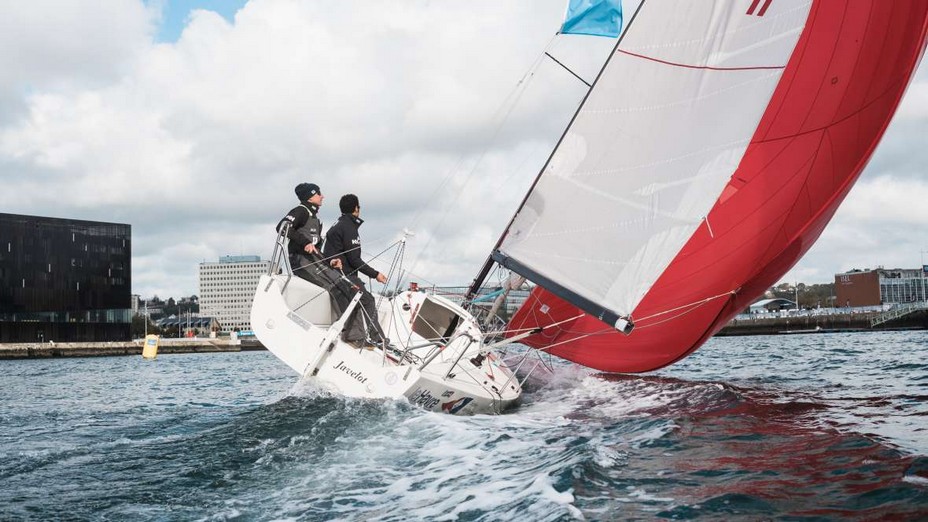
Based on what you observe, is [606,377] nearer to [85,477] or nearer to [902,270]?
[85,477]

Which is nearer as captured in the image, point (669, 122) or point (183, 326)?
point (669, 122)

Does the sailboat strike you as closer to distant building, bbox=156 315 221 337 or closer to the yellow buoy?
the yellow buoy

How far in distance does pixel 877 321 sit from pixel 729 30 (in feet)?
181

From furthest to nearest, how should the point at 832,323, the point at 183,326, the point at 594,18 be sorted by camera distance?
the point at 183,326 < the point at 832,323 < the point at 594,18

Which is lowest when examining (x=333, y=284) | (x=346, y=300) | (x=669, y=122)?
(x=346, y=300)

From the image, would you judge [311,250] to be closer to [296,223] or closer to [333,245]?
[333,245]

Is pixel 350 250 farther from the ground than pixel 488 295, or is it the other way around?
pixel 350 250

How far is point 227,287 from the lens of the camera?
13712 cm

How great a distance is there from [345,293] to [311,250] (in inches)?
27.8

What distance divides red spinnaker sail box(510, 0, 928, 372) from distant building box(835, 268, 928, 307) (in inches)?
3138

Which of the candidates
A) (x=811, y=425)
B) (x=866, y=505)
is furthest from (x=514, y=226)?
(x=866, y=505)

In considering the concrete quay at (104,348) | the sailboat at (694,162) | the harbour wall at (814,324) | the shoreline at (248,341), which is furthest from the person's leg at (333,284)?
the harbour wall at (814,324)

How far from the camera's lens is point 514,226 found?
8.31 meters

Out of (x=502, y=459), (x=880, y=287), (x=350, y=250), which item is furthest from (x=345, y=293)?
(x=880, y=287)
